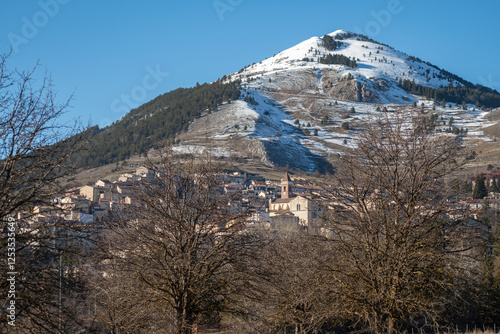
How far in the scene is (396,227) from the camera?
34.3ft

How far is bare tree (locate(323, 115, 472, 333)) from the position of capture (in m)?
10.1

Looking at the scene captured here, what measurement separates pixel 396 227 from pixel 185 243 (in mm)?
4934

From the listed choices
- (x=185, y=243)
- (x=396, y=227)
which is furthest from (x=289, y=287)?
(x=396, y=227)

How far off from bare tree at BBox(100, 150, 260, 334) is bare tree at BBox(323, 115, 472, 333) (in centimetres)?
275

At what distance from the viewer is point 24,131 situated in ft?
25.8

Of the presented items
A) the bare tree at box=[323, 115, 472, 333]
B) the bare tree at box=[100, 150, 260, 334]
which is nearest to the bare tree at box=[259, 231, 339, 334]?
the bare tree at box=[100, 150, 260, 334]

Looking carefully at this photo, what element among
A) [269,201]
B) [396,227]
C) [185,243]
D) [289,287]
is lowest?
[269,201]

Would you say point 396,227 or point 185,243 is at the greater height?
point 396,227

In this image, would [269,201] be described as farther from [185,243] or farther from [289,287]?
[185,243]

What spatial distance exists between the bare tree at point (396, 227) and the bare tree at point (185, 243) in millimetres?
2746

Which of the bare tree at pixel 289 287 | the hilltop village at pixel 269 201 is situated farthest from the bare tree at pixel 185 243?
the bare tree at pixel 289 287

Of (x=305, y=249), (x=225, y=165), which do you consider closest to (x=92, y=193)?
(x=305, y=249)

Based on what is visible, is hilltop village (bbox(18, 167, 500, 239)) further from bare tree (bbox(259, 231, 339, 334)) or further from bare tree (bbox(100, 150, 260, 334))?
bare tree (bbox(259, 231, 339, 334))

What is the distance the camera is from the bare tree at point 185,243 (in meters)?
11.7
